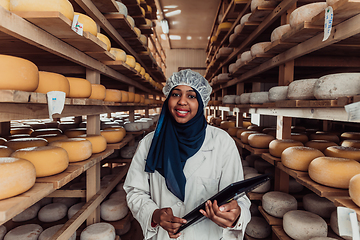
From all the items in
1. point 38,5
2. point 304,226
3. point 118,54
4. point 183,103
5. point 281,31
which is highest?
point 281,31

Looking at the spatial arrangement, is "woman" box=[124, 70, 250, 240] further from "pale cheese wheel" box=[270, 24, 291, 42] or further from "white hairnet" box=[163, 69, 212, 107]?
"pale cheese wheel" box=[270, 24, 291, 42]

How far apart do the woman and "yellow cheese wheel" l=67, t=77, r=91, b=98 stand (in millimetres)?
686

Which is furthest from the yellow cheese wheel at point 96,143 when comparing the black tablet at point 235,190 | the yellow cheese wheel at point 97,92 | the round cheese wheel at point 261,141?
the round cheese wheel at point 261,141

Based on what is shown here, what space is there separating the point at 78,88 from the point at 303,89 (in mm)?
1609

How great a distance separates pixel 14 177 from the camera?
0.89 meters

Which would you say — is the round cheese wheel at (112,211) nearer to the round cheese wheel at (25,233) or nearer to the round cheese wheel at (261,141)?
the round cheese wheel at (25,233)

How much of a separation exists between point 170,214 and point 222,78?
394cm

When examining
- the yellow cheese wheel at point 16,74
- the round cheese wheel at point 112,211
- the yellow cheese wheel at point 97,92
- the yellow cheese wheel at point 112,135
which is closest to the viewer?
the yellow cheese wheel at point 16,74

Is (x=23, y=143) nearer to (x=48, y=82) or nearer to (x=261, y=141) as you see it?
(x=48, y=82)

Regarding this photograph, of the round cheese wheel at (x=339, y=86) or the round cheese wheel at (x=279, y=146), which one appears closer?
the round cheese wheel at (x=339, y=86)

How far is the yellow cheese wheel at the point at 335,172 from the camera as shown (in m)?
1.25

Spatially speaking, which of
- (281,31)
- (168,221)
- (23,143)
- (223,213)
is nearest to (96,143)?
(23,143)

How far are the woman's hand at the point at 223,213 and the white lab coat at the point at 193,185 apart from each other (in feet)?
0.42

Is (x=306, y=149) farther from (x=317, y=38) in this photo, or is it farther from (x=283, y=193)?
(x=317, y=38)
